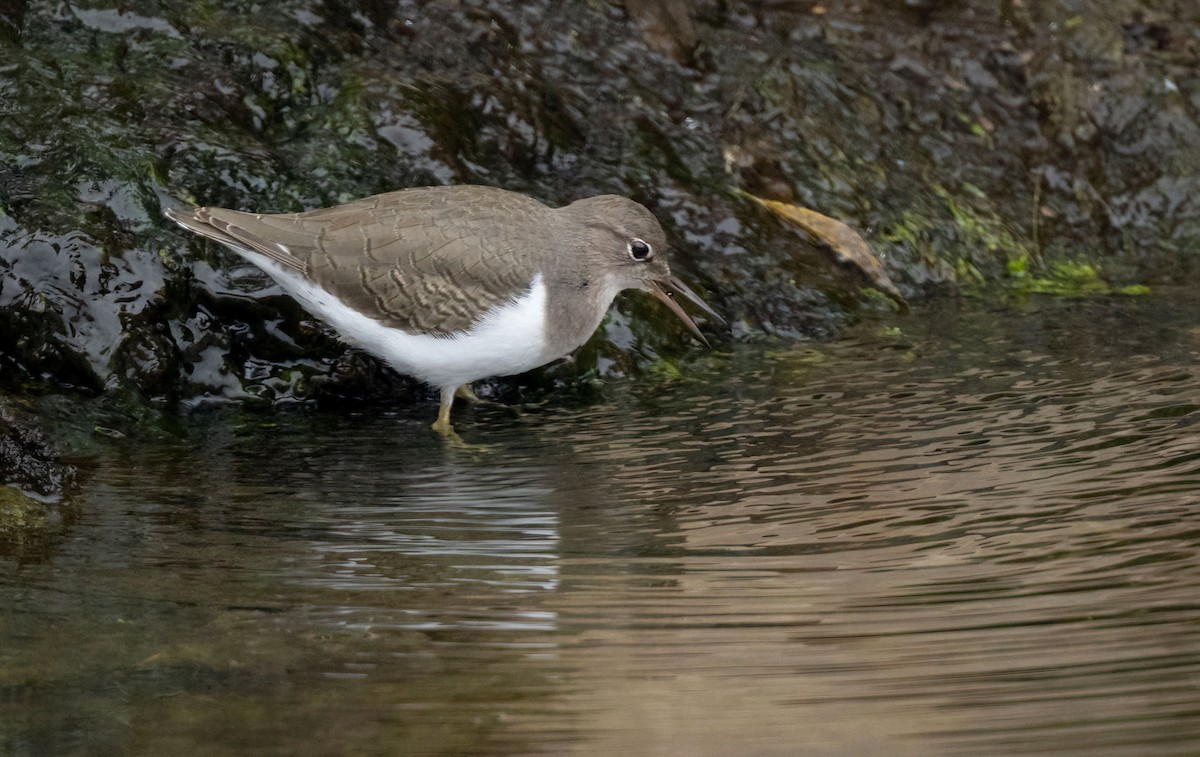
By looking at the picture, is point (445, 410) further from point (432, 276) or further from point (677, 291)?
point (677, 291)

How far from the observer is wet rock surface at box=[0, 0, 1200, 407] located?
22.0 ft

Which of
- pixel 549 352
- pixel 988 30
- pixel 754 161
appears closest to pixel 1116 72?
pixel 988 30

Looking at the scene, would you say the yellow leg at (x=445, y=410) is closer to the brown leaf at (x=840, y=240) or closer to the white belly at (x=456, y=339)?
the white belly at (x=456, y=339)

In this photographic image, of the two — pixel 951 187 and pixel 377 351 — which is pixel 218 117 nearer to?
pixel 377 351

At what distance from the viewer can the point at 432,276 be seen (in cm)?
634

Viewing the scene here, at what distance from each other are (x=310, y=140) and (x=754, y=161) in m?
2.74

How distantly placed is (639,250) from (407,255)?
114cm

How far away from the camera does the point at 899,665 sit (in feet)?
11.9

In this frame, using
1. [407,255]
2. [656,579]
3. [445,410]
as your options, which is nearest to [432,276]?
[407,255]

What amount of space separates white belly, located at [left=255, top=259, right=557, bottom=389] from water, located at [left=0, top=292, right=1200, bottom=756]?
30cm

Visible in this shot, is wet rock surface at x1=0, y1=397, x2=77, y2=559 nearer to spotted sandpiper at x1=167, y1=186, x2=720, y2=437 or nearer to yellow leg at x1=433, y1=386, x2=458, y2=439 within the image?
spotted sandpiper at x1=167, y1=186, x2=720, y2=437

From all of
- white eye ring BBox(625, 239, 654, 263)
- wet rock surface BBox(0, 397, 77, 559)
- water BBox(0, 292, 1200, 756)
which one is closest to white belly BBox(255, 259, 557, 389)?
water BBox(0, 292, 1200, 756)

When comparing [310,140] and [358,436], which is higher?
[310,140]

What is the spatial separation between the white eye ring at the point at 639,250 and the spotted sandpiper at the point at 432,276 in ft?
1.02
